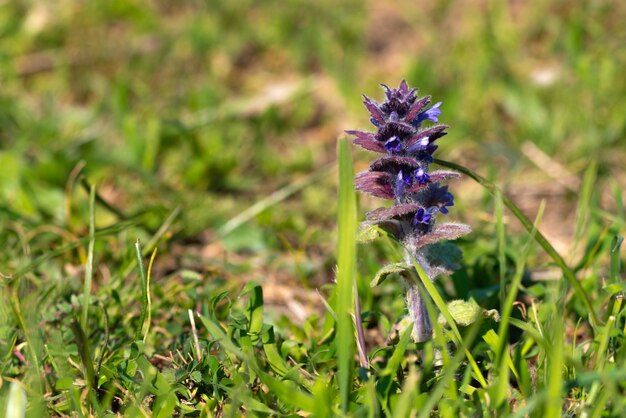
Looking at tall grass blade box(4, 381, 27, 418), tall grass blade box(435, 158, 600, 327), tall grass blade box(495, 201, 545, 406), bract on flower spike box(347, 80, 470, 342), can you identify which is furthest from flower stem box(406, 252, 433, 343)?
tall grass blade box(4, 381, 27, 418)

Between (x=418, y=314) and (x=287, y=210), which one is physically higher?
(x=287, y=210)

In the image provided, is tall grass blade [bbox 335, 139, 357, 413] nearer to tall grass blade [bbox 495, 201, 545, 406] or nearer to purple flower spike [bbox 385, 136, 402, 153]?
purple flower spike [bbox 385, 136, 402, 153]

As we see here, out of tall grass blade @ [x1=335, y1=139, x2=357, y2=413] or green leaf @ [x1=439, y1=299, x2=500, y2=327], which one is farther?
green leaf @ [x1=439, y1=299, x2=500, y2=327]

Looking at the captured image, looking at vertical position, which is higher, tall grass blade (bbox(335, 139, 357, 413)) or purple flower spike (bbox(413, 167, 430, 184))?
purple flower spike (bbox(413, 167, 430, 184))


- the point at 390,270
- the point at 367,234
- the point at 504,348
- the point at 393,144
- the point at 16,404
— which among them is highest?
the point at 393,144

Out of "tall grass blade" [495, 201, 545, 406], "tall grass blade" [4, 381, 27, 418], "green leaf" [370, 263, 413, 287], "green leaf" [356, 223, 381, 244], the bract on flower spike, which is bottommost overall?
"tall grass blade" [4, 381, 27, 418]

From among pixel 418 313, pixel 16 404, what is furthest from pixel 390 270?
pixel 16 404

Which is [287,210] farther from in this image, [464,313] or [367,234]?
[464,313]
